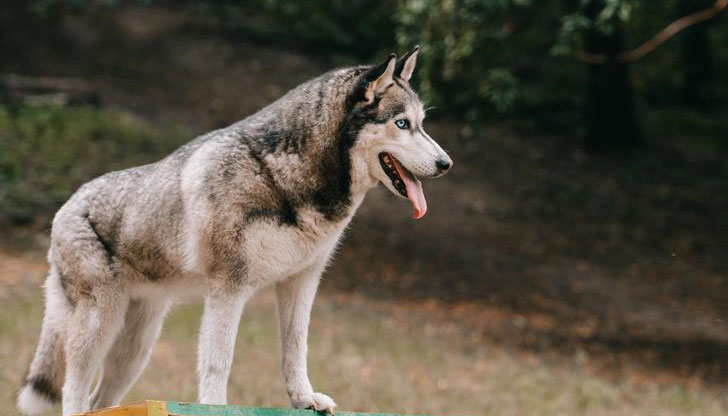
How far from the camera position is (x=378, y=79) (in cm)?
521

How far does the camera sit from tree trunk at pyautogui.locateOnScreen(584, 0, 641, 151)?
19.3 metres

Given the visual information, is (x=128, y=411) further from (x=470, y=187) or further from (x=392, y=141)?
(x=470, y=187)

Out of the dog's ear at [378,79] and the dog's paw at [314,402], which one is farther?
the dog's paw at [314,402]

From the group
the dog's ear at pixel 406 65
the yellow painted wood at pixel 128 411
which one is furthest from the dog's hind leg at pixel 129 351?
the dog's ear at pixel 406 65

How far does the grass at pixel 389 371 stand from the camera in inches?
372

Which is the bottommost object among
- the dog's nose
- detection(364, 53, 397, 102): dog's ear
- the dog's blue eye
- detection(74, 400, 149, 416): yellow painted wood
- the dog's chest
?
detection(74, 400, 149, 416): yellow painted wood

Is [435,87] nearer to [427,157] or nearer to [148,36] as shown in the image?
[427,157]

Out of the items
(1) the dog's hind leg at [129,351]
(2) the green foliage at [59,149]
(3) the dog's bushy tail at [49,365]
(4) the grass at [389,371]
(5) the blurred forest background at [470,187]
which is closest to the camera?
(3) the dog's bushy tail at [49,365]

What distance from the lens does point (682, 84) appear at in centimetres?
2358

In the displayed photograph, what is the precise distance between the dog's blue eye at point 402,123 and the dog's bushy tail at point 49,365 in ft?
7.81

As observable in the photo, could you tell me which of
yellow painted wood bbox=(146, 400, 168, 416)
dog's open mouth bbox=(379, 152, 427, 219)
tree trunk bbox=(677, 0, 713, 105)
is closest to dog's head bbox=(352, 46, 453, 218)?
dog's open mouth bbox=(379, 152, 427, 219)

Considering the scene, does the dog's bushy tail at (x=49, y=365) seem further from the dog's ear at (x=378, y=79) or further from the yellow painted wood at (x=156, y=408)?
the dog's ear at (x=378, y=79)

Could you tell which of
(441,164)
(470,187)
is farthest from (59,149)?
(441,164)

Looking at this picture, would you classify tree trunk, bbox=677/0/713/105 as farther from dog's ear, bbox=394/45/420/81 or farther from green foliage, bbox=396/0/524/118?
dog's ear, bbox=394/45/420/81
